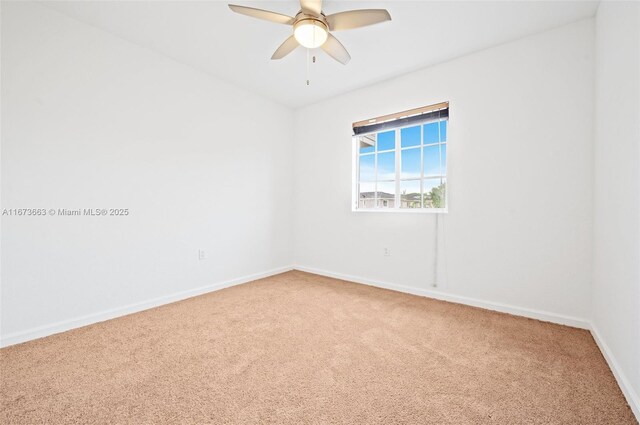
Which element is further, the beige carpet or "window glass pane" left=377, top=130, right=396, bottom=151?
"window glass pane" left=377, top=130, right=396, bottom=151

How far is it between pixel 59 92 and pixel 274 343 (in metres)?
2.68

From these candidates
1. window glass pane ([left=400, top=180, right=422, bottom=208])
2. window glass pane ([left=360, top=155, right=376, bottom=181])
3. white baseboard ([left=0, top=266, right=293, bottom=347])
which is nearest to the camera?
white baseboard ([left=0, top=266, right=293, bottom=347])

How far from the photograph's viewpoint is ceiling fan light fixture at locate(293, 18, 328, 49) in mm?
1891

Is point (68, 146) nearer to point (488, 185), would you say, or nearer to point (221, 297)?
point (221, 297)

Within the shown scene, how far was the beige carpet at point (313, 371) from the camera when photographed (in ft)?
4.33

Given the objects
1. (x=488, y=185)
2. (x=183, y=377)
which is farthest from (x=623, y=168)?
(x=183, y=377)

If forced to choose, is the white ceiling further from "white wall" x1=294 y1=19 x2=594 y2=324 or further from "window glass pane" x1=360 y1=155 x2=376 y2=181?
"window glass pane" x1=360 y1=155 x2=376 y2=181

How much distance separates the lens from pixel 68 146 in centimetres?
223

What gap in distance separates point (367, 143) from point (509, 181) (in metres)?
1.80

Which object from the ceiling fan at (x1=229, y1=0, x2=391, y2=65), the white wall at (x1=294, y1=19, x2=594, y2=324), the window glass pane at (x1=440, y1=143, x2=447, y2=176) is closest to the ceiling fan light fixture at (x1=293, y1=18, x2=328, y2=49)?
the ceiling fan at (x1=229, y1=0, x2=391, y2=65)

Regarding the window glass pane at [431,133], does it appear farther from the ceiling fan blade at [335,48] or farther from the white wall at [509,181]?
the ceiling fan blade at [335,48]

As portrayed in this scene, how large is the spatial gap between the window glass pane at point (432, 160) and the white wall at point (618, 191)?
1.29 m

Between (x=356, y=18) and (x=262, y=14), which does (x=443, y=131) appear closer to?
(x=356, y=18)

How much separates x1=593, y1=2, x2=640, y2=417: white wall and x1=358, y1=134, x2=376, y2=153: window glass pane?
7.06 feet
